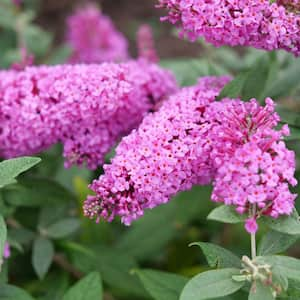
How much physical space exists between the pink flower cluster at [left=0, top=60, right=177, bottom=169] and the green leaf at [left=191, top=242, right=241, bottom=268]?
0.69 metres

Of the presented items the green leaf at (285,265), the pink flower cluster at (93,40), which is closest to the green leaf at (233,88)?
the green leaf at (285,265)

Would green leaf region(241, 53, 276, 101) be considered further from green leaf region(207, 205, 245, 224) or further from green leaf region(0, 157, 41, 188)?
green leaf region(0, 157, 41, 188)

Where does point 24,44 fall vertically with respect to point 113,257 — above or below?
above

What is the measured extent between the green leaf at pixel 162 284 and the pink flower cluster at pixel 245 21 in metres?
0.98

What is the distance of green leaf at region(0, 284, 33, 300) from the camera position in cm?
227

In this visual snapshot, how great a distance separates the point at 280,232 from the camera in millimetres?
2113

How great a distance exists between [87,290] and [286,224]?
0.89 metres

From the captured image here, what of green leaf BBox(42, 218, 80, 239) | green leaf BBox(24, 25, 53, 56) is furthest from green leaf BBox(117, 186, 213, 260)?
green leaf BBox(24, 25, 53, 56)

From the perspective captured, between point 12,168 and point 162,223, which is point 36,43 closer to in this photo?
point 162,223

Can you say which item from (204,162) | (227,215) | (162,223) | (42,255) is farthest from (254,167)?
(162,223)

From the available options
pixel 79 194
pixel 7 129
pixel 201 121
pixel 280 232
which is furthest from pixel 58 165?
pixel 280 232

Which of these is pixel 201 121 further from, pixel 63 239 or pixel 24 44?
pixel 24 44

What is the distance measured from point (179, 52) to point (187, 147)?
3.53m

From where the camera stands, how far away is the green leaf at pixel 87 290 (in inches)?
92.7
